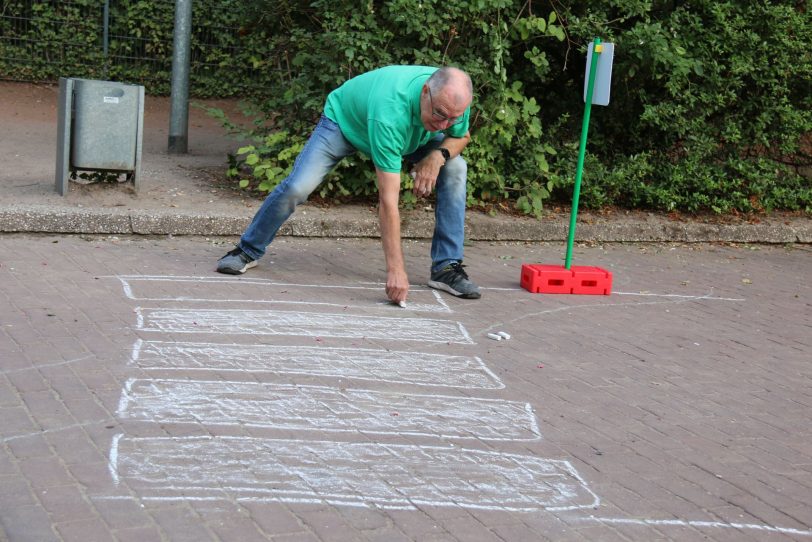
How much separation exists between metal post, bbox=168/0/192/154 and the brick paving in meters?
2.83

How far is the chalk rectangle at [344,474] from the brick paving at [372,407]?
1cm

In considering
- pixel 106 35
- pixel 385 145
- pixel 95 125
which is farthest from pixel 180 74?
pixel 106 35

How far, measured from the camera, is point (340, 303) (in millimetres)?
5820

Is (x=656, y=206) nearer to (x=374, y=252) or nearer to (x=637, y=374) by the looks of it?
(x=374, y=252)

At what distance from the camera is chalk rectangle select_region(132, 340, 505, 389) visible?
15.0 ft

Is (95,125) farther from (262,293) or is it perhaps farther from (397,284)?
(397,284)

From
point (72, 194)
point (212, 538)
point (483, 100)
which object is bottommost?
point (212, 538)

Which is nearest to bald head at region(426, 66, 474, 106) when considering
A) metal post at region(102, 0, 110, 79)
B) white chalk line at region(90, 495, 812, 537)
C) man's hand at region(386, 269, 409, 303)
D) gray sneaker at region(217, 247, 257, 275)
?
man's hand at region(386, 269, 409, 303)

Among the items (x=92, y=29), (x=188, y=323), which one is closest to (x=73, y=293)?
(x=188, y=323)

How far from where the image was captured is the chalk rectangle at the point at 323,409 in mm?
3945

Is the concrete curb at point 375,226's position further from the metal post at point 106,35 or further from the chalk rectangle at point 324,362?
the metal post at point 106,35

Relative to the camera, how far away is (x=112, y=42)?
1420 cm

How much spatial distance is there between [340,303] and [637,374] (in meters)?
1.76

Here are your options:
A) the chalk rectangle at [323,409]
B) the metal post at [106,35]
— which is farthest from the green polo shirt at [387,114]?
the metal post at [106,35]
